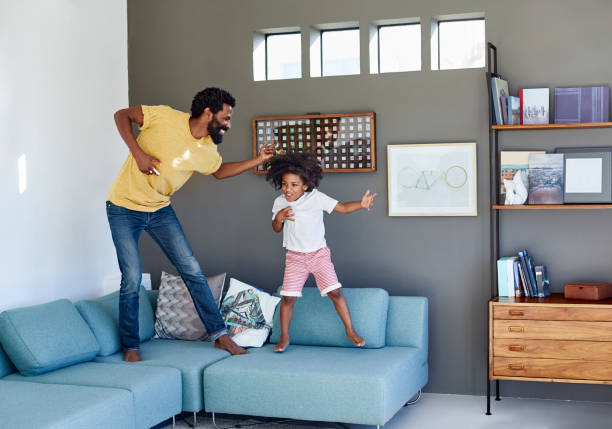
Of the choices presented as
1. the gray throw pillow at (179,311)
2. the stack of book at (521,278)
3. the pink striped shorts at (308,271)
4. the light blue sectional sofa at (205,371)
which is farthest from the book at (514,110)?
the gray throw pillow at (179,311)

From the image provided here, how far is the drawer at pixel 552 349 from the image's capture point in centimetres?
386

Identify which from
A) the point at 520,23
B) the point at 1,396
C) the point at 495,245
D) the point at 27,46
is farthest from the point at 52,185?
the point at 520,23

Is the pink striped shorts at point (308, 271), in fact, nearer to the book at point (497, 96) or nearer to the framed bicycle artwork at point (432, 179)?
the framed bicycle artwork at point (432, 179)

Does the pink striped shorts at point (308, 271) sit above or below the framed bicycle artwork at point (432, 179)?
below

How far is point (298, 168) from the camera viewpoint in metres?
4.11

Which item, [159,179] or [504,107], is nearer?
[159,179]

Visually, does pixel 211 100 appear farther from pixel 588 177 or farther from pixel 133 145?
pixel 588 177

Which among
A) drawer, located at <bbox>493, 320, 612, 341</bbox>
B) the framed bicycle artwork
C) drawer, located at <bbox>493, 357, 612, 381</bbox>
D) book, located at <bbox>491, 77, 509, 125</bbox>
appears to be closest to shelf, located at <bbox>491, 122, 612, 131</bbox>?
book, located at <bbox>491, 77, 509, 125</bbox>

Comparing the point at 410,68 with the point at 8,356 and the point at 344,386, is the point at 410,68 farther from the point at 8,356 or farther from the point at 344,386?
the point at 8,356

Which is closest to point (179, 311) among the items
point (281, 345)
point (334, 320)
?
point (281, 345)

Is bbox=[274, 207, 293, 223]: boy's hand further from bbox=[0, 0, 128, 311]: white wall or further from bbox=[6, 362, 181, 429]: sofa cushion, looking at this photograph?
bbox=[0, 0, 128, 311]: white wall

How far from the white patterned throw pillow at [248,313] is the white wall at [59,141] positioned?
3.23 ft

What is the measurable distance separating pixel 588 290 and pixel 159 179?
2433mm

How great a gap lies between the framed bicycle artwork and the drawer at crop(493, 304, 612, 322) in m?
0.68
